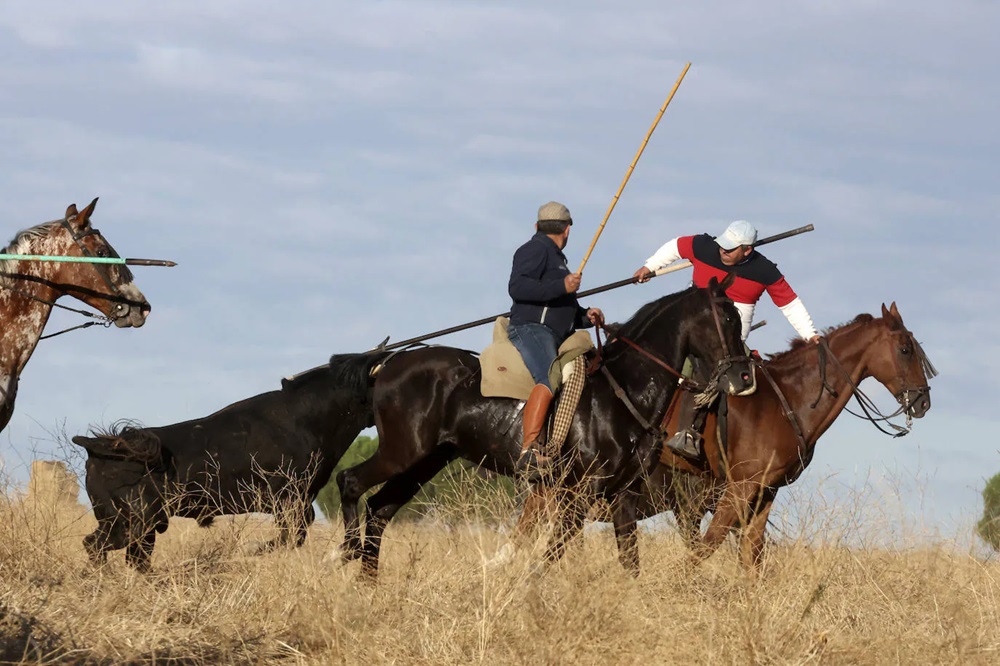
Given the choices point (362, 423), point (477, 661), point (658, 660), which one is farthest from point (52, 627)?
point (362, 423)

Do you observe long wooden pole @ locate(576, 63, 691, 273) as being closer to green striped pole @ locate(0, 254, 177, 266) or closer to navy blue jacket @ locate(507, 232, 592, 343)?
navy blue jacket @ locate(507, 232, 592, 343)

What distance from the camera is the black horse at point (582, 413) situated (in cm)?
1014

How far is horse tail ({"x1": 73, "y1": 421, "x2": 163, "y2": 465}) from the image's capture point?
33.0 feet

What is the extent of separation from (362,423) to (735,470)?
3.10 m

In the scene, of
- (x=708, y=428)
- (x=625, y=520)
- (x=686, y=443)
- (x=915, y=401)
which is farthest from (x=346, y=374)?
(x=915, y=401)

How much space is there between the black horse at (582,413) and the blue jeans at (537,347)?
0.43 metres

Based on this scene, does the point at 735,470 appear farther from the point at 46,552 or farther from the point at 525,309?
the point at 46,552

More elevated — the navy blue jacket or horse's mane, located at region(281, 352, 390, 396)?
the navy blue jacket

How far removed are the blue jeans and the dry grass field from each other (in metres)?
1.52

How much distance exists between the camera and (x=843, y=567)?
9.09 metres

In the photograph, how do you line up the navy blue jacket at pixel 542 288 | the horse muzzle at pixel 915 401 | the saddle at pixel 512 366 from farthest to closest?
the horse muzzle at pixel 915 401
the saddle at pixel 512 366
the navy blue jacket at pixel 542 288

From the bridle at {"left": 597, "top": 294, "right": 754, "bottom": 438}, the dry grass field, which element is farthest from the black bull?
the bridle at {"left": 597, "top": 294, "right": 754, "bottom": 438}

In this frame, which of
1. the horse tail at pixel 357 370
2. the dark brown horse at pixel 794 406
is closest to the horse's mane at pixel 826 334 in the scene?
the dark brown horse at pixel 794 406

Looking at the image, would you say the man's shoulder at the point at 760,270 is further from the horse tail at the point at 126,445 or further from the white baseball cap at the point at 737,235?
the horse tail at the point at 126,445
